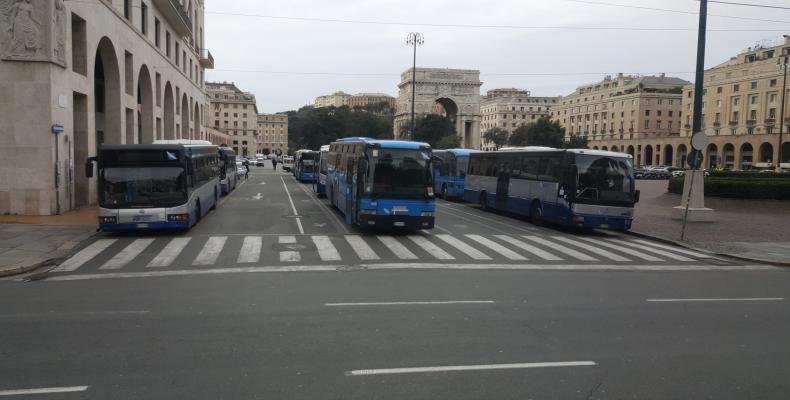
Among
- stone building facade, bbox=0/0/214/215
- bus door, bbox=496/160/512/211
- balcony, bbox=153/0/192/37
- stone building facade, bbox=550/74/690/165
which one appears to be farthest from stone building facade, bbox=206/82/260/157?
bus door, bbox=496/160/512/211

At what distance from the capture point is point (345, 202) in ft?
70.5

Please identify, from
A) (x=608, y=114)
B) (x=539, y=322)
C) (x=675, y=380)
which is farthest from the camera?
(x=608, y=114)

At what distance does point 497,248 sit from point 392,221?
3.48 metres

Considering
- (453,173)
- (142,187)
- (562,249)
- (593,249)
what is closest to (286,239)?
(142,187)

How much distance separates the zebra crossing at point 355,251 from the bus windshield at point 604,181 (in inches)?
70.5

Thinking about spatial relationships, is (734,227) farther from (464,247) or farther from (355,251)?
(355,251)

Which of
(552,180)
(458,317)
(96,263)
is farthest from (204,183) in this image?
(458,317)

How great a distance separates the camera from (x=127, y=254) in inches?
576

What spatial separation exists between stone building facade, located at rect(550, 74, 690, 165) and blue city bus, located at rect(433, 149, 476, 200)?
88937 millimetres

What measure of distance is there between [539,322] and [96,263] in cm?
994

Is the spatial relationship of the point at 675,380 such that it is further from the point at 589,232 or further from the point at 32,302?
the point at 589,232

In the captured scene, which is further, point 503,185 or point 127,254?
point 503,185

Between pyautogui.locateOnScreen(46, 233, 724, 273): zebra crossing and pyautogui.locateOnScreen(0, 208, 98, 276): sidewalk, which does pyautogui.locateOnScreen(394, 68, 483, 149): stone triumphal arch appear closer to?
pyautogui.locateOnScreen(0, 208, 98, 276): sidewalk

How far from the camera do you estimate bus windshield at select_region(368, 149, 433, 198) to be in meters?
18.5
